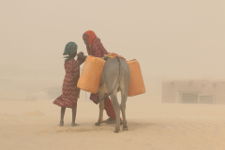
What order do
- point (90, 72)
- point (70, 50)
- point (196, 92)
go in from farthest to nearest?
point (196, 92)
point (70, 50)
point (90, 72)

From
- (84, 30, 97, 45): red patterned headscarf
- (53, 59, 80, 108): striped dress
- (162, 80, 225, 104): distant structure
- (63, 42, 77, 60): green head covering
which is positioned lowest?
(162, 80, 225, 104): distant structure

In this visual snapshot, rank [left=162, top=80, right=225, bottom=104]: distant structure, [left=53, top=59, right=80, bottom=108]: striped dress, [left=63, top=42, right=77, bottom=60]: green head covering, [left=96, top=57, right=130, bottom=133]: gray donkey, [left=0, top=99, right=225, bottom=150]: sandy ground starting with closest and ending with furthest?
[left=0, top=99, right=225, bottom=150]: sandy ground, [left=96, top=57, right=130, bottom=133]: gray donkey, [left=53, top=59, right=80, bottom=108]: striped dress, [left=63, top=42, right=77, bottom=60]: green head covering, [left=162, top=80, right=225, bottom=104]: distant structure

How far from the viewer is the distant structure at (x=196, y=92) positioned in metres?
28.2

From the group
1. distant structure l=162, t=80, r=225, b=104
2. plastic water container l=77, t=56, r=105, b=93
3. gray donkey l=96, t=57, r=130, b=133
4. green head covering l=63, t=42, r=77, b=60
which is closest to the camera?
gray donkey l=96, t=57, r=130, b=133

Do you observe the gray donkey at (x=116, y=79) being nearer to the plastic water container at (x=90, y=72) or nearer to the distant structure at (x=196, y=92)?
the plastic water container at (x=90, y=72)

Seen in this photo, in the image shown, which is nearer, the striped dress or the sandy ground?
the sandy ground

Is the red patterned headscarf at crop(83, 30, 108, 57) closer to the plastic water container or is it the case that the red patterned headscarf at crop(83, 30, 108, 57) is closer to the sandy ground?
the plastic water container

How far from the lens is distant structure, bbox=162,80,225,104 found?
28219 millimetres

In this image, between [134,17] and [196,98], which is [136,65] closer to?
[196,98]

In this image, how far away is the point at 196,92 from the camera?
28594 millimetres

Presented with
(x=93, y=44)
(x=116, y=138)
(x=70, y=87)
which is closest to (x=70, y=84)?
(x=70, y=87)

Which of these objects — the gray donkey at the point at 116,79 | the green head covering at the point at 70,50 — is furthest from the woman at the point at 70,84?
the gray donkey at the point at 116,79

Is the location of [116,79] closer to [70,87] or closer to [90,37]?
[70,87]

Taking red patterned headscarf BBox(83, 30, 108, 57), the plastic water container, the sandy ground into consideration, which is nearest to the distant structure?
the sandy ground
